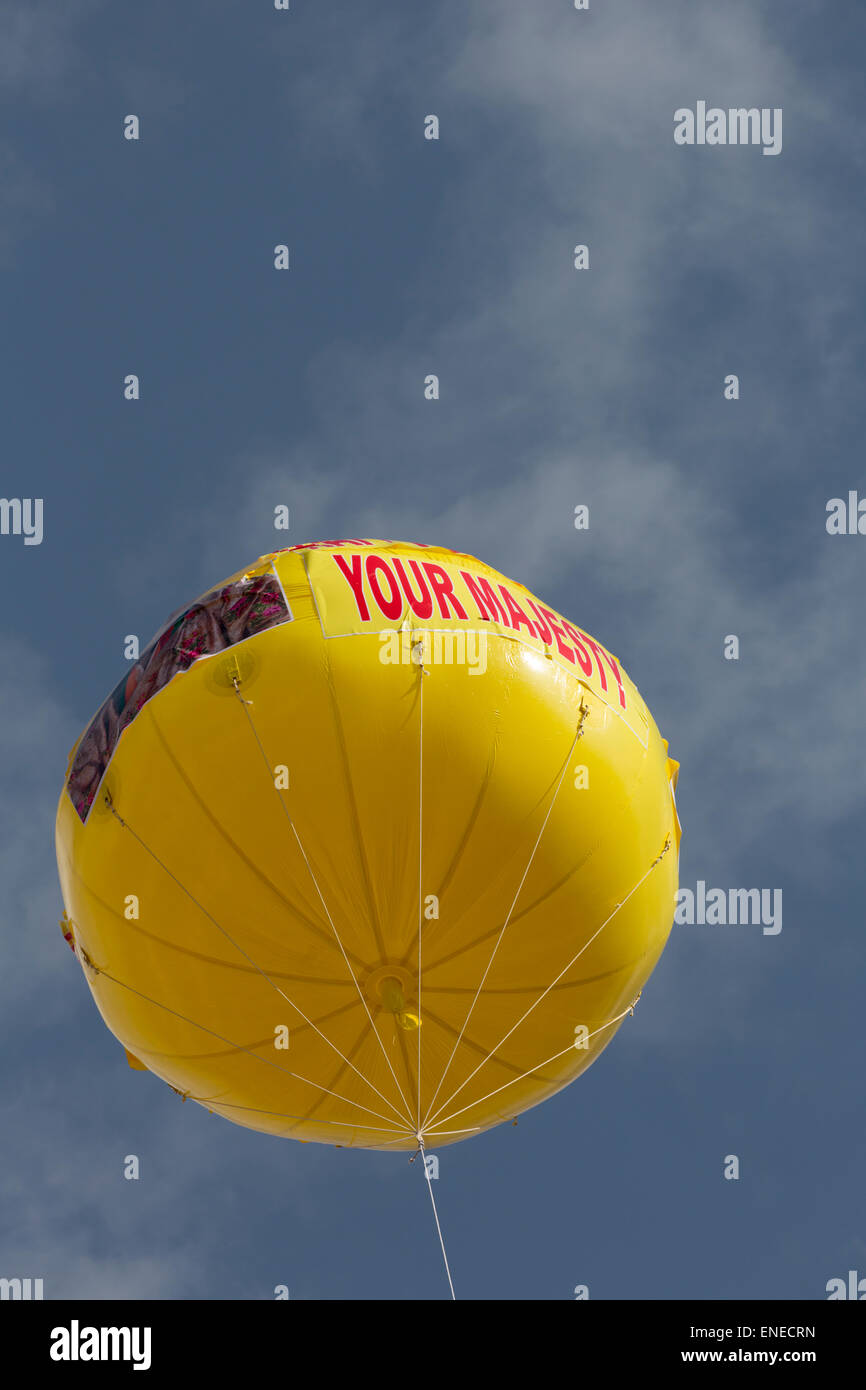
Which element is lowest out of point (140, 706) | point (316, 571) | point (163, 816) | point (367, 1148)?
point (367, 1148)

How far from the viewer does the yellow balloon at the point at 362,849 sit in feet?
68.0

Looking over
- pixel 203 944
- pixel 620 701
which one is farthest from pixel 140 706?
pixel 620 701

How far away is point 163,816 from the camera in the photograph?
21297 millimetres

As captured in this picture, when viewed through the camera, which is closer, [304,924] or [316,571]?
[304,924]

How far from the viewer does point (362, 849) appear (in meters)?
20.6

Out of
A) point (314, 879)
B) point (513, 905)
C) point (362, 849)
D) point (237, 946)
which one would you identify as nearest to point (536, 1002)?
point (513, 905)

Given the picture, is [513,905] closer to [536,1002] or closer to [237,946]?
[536,1002]

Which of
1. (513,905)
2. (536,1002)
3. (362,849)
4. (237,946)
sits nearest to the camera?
(362,849)

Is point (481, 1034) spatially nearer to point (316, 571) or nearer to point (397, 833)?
point (397, 833)

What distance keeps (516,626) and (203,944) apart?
5.62 m

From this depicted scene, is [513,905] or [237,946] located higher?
[513,905]

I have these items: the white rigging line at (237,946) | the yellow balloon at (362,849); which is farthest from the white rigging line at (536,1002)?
the white rigging line at (237,946)

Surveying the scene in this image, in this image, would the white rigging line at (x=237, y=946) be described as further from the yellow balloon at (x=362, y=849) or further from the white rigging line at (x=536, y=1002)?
the white rigging line at (x=536, y=1002)

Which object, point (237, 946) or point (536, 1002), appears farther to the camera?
point (536, 1002)
